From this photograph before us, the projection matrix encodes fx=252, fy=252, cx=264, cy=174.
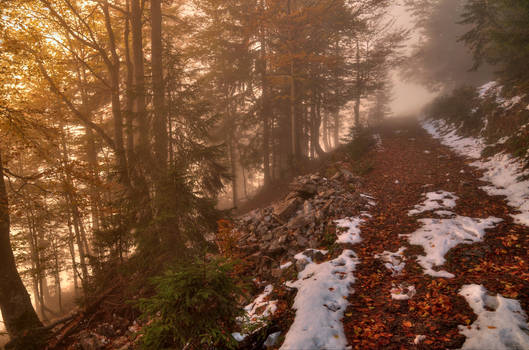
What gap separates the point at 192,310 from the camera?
11.0 ft

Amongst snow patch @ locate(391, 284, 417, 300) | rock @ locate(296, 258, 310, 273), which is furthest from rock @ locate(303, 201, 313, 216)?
snow patch @ locate(391, 284, 417, 300)

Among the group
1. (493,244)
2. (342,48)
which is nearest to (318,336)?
(493,244)

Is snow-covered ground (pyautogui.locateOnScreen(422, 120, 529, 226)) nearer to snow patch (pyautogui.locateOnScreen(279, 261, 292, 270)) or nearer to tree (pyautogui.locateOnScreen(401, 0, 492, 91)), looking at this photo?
snow patch (pyautogui.locateOnScreen(279, 261, 292, 270))

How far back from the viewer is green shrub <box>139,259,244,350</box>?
3215mm

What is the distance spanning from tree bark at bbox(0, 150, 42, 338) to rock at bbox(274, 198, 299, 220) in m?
7.59

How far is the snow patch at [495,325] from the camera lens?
10.3 feet

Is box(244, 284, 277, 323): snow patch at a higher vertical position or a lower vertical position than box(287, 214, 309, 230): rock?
lower

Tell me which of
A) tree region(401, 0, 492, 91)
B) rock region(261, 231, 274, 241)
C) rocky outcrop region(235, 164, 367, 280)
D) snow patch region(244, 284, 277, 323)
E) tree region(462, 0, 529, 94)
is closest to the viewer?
snow patch region(244, 284, 277, 323)

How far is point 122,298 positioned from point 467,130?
724 inches

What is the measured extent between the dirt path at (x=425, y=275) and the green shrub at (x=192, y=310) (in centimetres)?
193

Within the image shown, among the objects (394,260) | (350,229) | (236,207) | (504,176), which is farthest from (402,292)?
(504,176)

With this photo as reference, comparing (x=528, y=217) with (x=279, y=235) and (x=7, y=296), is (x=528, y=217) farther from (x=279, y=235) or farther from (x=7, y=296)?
(x=7, y=296)

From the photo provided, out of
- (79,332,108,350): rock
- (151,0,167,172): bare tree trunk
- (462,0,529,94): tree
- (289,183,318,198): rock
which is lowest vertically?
(79,332,108,350): rock

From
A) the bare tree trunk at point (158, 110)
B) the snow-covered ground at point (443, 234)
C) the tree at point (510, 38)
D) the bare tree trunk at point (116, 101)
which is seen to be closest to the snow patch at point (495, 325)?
the snow-covered ground at point (443, 234)
